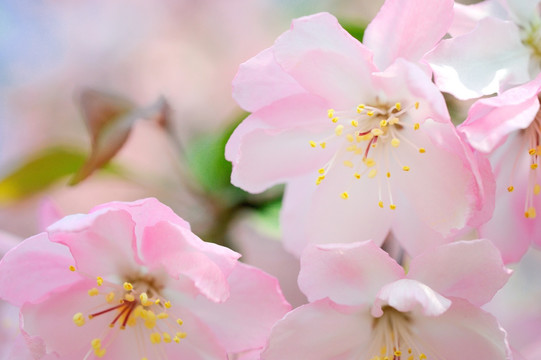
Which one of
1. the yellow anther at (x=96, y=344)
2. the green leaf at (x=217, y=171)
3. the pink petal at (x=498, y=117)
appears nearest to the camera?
the pink petal at (x=498, y=117)

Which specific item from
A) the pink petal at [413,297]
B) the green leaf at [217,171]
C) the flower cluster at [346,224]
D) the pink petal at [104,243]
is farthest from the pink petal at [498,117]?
the green leaf at [217,171]

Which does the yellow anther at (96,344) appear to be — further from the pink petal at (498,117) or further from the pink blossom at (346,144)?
the pink petal at (498,117)

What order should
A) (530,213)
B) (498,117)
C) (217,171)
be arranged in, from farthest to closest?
(217,171), (530,213), (498,117)

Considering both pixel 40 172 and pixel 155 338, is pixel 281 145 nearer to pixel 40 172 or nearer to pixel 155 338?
pixel 155 338

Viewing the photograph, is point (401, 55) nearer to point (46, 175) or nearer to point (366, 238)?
point (366, 238)

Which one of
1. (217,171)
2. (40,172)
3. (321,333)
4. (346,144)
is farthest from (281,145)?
(40,172)

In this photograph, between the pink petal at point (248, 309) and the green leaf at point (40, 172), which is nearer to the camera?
the pink petal at point (248, 309)

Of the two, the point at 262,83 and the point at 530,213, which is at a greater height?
the point at 262,83
